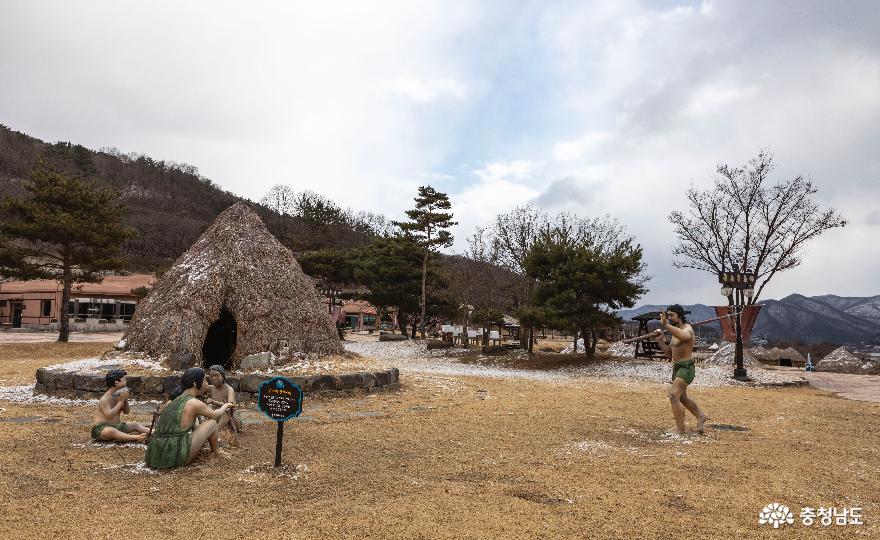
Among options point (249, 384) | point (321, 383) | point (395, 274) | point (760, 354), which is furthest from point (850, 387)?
point (395, 274)

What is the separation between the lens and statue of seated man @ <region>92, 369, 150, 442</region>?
20.8 ft

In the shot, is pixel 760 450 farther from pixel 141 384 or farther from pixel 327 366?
pixel 141 384

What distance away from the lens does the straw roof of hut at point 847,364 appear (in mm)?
23295

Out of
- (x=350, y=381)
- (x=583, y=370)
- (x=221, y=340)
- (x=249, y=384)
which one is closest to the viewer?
(x=249, y=384)

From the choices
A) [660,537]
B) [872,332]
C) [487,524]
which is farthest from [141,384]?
[872,332]

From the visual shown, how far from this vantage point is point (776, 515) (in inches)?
165

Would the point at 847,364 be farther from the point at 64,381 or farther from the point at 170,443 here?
the point at 64,381

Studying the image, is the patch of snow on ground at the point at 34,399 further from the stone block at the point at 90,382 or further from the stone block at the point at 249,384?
the stone block at the point at 249,384

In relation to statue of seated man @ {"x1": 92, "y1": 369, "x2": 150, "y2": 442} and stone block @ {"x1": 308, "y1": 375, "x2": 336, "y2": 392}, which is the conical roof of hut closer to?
stone block @ {"x1": 308, "y1": 375, "x2": 336, "y2": 392}

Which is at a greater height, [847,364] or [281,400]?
[281,400]

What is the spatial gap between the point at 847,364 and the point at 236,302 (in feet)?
85.9

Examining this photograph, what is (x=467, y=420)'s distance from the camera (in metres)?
8.45

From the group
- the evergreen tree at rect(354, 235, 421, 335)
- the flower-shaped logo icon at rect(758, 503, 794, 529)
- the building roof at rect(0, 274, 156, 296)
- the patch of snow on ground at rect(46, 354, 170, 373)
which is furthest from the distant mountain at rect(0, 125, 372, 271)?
the flower-shaped logo icon at rect(758, 503, 794, 529)

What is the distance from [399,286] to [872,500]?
2738 centimetres
